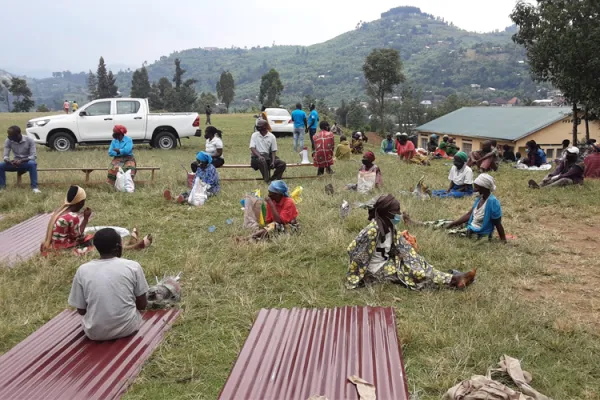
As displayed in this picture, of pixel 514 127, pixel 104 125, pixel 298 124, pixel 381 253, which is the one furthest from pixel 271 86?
pixel 381 253

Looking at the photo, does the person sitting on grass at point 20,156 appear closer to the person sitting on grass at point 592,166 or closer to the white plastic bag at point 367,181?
the white plastic bag at point 367,181

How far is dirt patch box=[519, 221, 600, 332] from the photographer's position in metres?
3.97

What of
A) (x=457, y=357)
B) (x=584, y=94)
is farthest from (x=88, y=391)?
(x=584, y=94)

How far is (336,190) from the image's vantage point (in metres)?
8.78

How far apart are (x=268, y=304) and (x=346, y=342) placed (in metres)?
1.04

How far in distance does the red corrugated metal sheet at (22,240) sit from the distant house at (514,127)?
23.7 meters

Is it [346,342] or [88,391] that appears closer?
[88,391]

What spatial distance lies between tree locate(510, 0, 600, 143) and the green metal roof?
9.63m

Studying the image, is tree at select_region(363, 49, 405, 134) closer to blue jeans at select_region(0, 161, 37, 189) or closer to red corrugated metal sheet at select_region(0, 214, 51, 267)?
blue jeans at select_region(0, 161, 37, 189)

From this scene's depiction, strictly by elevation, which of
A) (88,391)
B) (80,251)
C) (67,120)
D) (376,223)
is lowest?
(88,391)

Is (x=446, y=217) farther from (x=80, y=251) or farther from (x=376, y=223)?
(x=80, y=251)

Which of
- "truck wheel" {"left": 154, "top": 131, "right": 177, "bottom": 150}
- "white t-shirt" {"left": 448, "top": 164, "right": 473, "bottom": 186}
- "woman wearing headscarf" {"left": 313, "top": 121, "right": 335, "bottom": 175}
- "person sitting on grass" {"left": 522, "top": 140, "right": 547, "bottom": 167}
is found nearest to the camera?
"white t-shirt" {"left": 448, "top": 164, "right": 473, "bottom": 186}

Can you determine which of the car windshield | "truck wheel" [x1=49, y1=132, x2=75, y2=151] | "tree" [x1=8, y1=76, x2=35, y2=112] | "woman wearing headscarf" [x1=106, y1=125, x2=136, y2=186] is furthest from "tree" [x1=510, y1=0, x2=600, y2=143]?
"tree" [x1=8, y1=76, x2=35, y2=112]

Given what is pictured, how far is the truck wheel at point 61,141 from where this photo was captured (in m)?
14.3
